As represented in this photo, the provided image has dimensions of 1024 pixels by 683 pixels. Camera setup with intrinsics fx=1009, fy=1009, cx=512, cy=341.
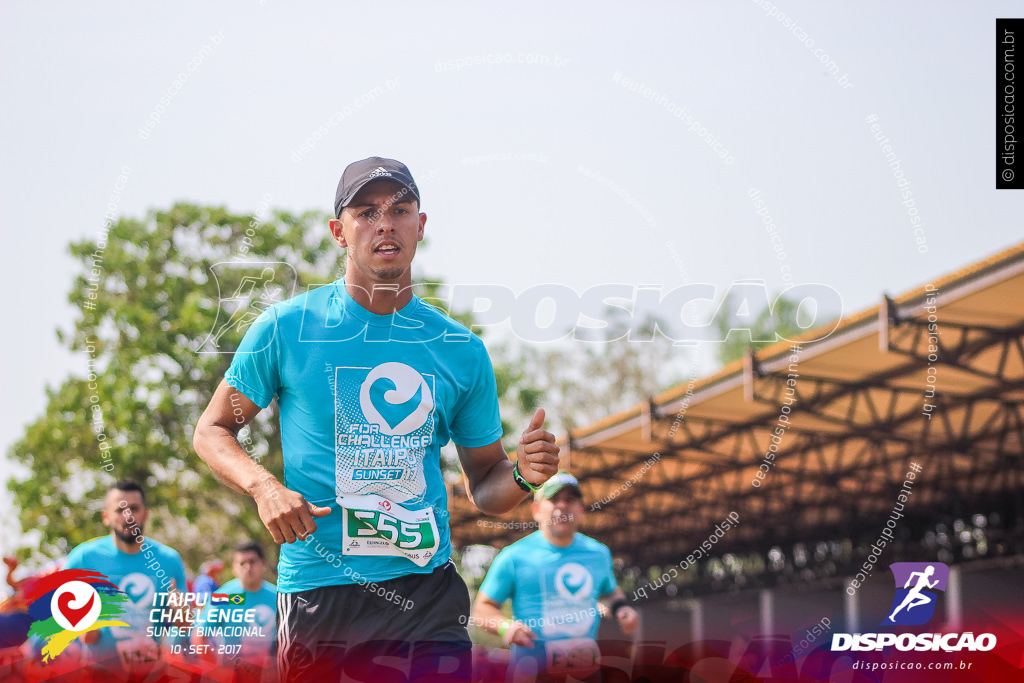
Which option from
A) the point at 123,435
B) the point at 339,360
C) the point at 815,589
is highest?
the point at 123,435

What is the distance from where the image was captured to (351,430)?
290 centimetres

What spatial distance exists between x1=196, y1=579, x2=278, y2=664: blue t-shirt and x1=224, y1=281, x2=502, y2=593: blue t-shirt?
4.30 m

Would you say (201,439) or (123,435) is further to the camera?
(123,435)

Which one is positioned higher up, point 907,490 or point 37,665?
point 907,490

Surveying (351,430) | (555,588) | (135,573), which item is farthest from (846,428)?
(351,430)

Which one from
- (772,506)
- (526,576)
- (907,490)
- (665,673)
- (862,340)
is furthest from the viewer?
(772,506)

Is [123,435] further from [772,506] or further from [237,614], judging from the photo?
[772,506]

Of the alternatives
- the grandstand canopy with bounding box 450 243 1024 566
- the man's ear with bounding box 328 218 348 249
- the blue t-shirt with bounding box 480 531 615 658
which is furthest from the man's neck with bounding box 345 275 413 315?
the grandstand canopy with bounding box 450 243 1024 566

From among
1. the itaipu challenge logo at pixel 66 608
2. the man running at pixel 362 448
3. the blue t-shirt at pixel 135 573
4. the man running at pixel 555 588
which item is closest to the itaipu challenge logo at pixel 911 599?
the man running at pixel 555 588

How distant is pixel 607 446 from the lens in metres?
12.4

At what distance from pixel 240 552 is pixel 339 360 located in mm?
5583

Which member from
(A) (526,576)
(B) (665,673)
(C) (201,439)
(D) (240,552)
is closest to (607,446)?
(D) (240,552)

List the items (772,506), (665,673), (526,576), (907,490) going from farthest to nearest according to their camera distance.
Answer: (772,506)
(907,490)
(526,576)
(665,673)

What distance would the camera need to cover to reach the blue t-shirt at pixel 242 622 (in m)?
7.15
